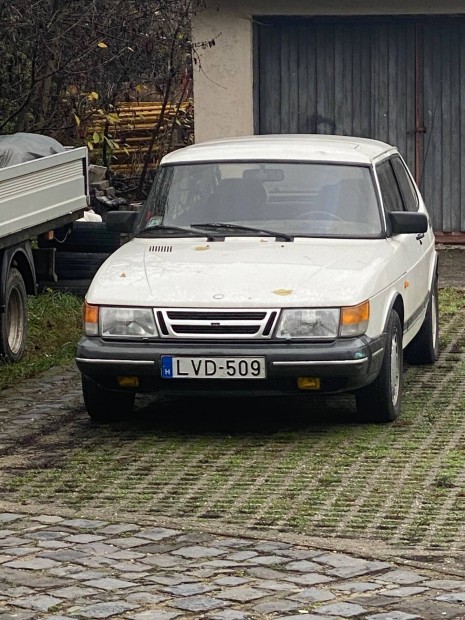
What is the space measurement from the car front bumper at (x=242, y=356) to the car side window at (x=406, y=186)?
2.18m

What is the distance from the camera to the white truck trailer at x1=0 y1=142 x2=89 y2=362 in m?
10.6

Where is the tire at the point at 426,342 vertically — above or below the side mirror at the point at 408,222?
below

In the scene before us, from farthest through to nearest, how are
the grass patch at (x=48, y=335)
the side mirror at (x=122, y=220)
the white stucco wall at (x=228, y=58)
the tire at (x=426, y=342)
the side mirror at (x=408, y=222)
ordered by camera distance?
the white stucco wall at (x=228, y=58)
the grass patch at (x=48, y=335)
the tire at (x=426, y=342)
the side mirror at (x=122, y=220)
the side mirror at (x=408, y=222)

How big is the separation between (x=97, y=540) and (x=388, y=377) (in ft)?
8.63

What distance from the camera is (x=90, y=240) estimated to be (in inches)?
540

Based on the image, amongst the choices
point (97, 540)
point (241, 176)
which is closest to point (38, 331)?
point (241, 176)

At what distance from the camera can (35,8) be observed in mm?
15734

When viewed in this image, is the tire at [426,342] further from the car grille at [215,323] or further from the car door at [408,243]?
the car grille at [215,323]

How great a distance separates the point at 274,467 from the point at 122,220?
257 cm

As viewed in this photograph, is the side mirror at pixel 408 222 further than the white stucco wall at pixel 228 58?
No

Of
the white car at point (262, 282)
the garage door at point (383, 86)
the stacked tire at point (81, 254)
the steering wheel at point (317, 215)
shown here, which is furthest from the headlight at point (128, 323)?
the garage door at point (383, 86)

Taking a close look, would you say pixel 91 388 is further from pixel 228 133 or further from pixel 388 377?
pixel 228 133

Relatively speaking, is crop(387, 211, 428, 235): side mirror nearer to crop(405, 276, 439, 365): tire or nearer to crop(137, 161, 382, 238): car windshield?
crop(137, 161, 382, 238): car windshield

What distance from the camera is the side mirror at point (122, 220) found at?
961 cm
